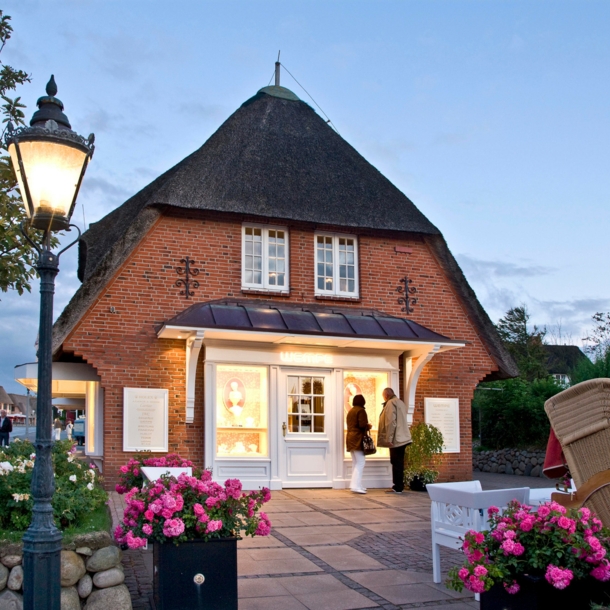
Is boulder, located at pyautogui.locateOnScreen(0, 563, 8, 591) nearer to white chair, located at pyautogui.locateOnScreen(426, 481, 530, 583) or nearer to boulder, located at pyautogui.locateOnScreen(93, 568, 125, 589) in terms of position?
boulder, located at pyautogui.locateOnScreen(93, 568, 125, 589)

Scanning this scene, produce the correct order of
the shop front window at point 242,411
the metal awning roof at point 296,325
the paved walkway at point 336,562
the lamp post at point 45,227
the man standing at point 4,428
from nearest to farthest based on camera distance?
1. the lamp post at point 45,227
2. the paved walkway at point 336,562
3. the metal awning roof at point 296,325
4. the shop front window at point 242,411
5. the man standing at point 4,428

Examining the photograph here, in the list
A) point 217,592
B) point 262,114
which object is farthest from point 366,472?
point 217,592

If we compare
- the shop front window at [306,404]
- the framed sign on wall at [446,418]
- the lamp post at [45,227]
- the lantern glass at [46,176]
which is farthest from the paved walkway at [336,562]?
the framed sign on wall at [446,418]

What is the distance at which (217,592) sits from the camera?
501cm

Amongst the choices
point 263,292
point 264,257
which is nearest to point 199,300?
point 263,292

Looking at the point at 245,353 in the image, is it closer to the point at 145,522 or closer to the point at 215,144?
the point at 215,144

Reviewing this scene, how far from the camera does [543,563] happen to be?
388 centimetres

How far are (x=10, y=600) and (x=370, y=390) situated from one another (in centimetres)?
939

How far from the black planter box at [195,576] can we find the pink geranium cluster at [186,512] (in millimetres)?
90

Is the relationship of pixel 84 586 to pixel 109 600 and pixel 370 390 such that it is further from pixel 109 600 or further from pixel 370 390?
pixel 370 390

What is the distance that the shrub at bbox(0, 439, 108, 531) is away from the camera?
5500 mm

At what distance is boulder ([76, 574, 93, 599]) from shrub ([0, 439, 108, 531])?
584 millimetres

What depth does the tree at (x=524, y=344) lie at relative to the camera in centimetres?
3180

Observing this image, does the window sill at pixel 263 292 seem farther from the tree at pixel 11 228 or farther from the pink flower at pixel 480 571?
the pink flower at pixel 480 571
